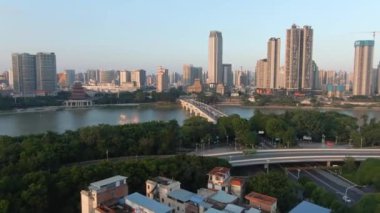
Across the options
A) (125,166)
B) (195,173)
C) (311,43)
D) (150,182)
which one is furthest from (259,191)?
(311,43)

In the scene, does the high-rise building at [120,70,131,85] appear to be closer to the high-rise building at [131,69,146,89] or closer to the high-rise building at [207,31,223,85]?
the high-rise building at [131,69,146,89]

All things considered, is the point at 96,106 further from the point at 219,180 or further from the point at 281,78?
the point at 219,180

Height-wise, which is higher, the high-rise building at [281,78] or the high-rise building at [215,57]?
the high-rise building at [215,57]

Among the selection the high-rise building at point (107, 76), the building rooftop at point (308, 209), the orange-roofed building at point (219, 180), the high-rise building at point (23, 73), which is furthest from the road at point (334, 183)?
the high-rise building at point (107, 76)

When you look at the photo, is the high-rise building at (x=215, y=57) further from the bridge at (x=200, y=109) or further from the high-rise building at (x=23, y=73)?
the high-rise building at (x=23, y=73)

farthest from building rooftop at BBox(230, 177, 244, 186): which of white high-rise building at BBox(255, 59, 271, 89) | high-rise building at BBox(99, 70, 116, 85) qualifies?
high-rise building at BBox(99, 70, 116, 85)
